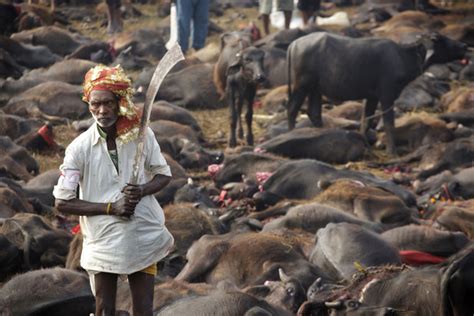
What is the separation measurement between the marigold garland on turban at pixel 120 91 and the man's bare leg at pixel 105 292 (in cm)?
60

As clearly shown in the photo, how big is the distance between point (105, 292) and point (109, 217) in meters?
0.36

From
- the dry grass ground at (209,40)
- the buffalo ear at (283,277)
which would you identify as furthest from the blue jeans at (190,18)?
the buffalo ear at (283,277)

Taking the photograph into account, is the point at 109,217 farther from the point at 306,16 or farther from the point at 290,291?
the point at 306,16

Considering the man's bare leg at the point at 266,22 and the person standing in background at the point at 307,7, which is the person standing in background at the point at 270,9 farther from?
the person standing in background at the point at 307,7

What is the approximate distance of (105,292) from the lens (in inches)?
187

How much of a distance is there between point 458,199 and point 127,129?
6.45 meters

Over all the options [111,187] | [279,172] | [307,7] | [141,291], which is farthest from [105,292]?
[307,7]

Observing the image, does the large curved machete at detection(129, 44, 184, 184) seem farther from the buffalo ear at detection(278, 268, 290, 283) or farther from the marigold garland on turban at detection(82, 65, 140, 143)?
the buffalo ear at detection(278, 268, 290, 283)

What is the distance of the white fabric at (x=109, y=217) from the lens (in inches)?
182

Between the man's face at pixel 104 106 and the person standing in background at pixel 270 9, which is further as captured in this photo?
the person standing in background at pixel 270 9

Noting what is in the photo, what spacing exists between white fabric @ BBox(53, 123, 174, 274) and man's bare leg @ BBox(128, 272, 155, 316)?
98 mm

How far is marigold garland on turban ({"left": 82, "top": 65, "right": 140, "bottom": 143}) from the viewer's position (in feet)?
15.1

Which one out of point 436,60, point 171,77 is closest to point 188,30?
point 171,77

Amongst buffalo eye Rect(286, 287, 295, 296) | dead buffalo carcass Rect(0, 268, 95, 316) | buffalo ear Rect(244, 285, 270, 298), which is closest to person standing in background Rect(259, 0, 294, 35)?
buffalo ear Rect(244, 285, 270, 298)
